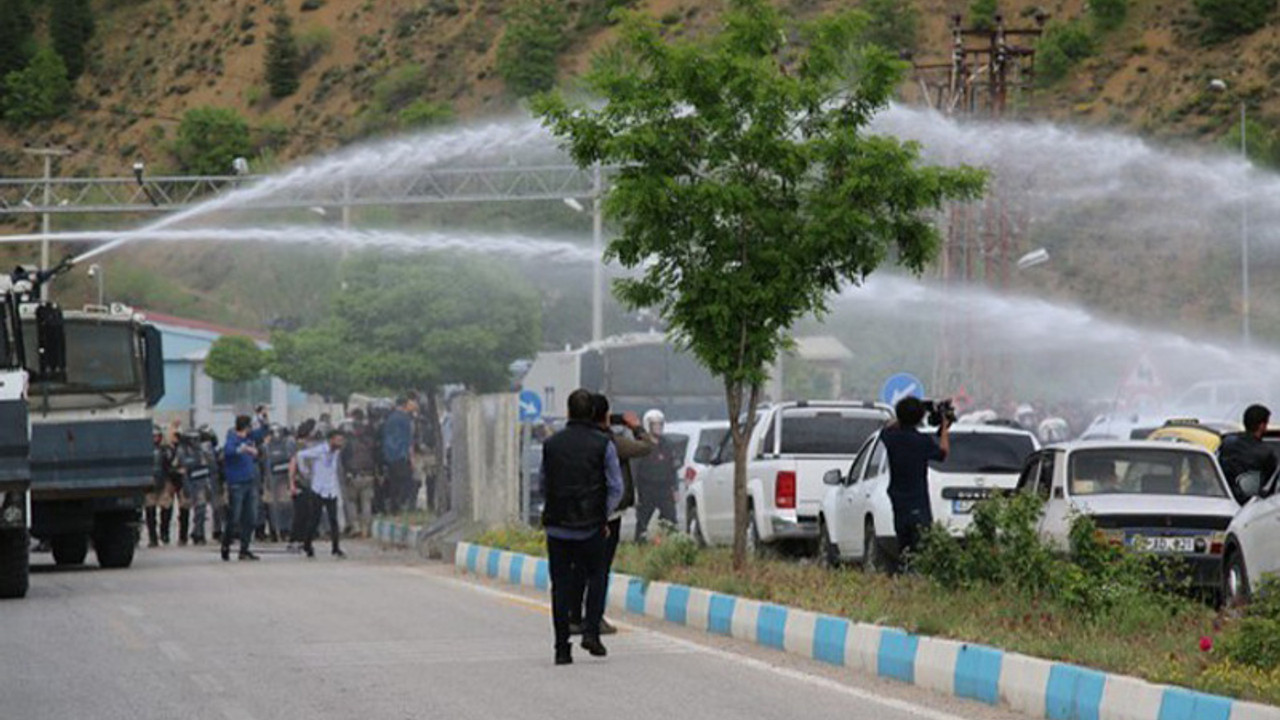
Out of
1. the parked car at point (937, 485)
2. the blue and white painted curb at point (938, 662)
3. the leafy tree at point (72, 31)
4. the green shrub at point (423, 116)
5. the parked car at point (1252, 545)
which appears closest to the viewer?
the blue and white painted curb at point (938, 662)

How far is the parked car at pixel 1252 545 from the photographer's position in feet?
54.7

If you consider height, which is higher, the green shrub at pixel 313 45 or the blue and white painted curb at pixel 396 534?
the green shrub at pixel 313 45

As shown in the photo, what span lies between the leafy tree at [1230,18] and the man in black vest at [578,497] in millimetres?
88696

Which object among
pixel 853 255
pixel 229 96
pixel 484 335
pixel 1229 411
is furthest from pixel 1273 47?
pixel 853 255

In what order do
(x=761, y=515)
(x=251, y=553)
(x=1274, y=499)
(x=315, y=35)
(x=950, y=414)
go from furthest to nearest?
1. (x=315, y=35)
2. (x=251, y=553)
3. (x=761, y=515)
4. (x=950, y=414)
5. (x=1274, y=499)

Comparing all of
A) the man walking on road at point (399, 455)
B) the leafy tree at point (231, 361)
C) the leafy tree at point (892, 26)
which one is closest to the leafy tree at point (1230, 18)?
the leafy tree at point (892, 26)

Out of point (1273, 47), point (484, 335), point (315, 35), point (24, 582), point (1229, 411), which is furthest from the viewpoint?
point (315, 35)

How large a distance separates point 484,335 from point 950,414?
163 ft

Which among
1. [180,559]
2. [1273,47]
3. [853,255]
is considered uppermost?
[1273,47]

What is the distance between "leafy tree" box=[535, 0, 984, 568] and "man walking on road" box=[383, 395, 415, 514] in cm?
1708

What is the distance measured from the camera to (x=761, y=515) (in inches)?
1071

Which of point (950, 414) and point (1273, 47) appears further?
point (1273, 47)

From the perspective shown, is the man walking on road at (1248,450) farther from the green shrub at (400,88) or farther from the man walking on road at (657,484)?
the green shrub at (400,88)

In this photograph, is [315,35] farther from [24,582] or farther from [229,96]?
[24,582]
